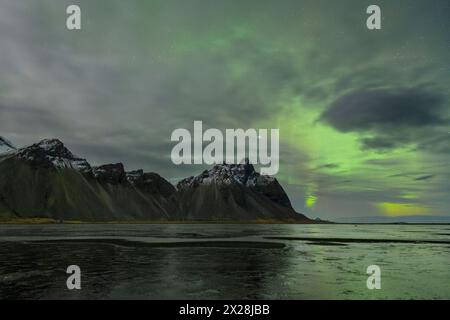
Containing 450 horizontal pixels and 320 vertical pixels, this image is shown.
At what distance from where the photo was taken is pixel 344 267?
3388cm
